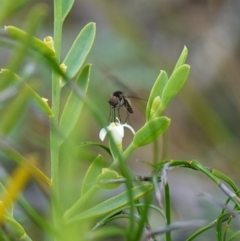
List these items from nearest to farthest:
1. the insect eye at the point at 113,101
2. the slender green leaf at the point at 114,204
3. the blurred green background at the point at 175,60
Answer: the slender green leaf at the point at 114,204, the insect eye at the point at 113,101, the blurred green background at the point at 175,60

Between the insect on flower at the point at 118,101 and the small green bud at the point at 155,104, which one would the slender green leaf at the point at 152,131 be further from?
the insect on flower at the point at 118,101

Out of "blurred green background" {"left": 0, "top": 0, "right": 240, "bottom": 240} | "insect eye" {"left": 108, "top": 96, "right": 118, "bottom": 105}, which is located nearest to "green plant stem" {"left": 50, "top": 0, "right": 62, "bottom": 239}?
"insect eye" {"left": 108, "top": 96, "right": 118, "bottom": 105}

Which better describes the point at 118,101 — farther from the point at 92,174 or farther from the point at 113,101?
the point at 92,174

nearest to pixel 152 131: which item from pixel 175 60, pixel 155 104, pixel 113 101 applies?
pixel 155 104

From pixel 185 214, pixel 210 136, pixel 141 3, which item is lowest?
pixel 185 214

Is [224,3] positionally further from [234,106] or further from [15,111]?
[15,111]

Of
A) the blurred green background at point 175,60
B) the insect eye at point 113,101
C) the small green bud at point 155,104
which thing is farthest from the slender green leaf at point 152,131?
the blurred green background at point 175,60

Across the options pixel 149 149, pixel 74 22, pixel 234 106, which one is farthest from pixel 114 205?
pixel 74 22
